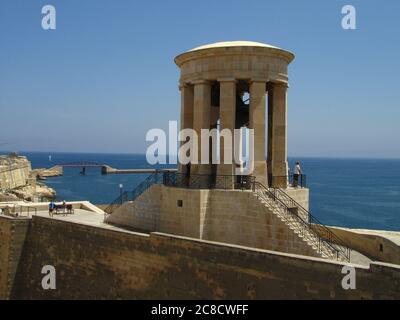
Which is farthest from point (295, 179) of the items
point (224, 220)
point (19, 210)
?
point (19, 210)

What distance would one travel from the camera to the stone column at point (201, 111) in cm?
1523

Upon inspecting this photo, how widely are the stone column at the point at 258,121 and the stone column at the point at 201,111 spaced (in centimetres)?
164

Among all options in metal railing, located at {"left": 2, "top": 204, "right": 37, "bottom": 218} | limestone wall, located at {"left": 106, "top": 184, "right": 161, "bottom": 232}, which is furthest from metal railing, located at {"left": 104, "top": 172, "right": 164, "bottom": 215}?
metal railing, located at {"left": 2, "top": 204, "right": 37, "bottom": 218}

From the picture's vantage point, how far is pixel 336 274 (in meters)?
9.74

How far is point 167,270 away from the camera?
506 inches

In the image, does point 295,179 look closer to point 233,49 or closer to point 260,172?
point 260,172

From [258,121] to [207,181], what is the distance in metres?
2.81

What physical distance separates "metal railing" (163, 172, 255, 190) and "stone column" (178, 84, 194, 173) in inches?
17.4

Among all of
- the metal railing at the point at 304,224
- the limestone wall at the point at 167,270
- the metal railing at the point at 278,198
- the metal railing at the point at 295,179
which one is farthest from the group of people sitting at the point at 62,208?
the metal railing at the point at 304,224

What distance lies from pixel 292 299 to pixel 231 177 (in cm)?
507

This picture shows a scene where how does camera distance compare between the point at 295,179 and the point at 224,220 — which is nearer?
the point at 224,220

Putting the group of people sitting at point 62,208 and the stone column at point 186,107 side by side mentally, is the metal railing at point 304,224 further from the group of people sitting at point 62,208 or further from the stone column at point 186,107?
the group of people sitting at point 62,208

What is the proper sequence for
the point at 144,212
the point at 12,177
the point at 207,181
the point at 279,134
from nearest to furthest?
the point at 207,181
the point at 279,134
the point at 144,212
the point at 12,177

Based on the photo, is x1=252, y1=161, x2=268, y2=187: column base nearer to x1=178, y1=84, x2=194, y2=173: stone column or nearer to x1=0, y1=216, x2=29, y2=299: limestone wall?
x1=178, y1=84, x2=194, y2=173: stone column
